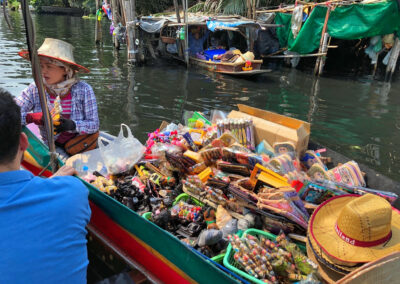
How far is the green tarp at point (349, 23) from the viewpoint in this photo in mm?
11227

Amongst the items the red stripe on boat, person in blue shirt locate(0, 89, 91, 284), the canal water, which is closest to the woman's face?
the red stripe on boat

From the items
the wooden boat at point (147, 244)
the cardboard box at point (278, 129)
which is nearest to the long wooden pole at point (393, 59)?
the cardboard box at point (278, 129)

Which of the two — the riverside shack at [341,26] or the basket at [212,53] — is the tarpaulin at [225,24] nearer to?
the basket at [212,53]

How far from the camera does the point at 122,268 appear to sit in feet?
8.60

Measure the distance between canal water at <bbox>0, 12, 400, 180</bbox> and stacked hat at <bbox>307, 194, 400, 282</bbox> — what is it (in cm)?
473

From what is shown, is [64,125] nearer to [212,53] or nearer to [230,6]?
[212,53]

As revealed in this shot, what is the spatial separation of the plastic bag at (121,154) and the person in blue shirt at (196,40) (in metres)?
12.4

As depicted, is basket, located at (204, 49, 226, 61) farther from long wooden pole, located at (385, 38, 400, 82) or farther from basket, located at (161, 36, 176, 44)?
long wooden pole, located at (385, 38, 400, 82)

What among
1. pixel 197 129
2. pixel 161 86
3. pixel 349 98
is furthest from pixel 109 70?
pixel 197 129

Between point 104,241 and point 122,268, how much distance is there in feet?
0.95

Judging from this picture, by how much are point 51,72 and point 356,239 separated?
10.5 ft

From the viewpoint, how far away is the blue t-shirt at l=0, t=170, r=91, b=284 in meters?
1.27

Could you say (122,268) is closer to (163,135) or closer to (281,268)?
(281,268)

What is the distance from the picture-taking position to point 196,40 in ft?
50.5
